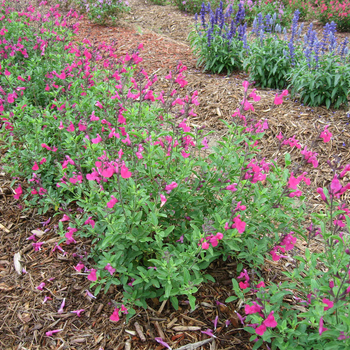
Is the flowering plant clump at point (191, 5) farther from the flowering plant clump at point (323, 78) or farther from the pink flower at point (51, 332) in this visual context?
the pink flower at point (51, 332)

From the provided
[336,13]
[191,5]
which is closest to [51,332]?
[191,5]

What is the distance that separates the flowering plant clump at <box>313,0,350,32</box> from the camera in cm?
1004

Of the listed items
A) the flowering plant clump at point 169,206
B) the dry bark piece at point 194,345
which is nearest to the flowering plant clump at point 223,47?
the flowering plant clump at point 169,206

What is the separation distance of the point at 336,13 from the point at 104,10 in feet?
23.5

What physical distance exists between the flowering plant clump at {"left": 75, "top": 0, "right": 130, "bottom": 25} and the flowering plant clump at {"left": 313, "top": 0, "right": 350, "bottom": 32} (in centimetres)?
629

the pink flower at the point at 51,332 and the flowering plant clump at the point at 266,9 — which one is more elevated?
the flowering plant clump at the point at 266,9

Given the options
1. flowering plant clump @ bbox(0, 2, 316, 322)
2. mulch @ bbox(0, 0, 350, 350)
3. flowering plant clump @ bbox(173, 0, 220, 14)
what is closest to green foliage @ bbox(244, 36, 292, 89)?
mulch @ bbox(0, 0, 350, 350)

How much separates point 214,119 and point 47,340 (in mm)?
3689

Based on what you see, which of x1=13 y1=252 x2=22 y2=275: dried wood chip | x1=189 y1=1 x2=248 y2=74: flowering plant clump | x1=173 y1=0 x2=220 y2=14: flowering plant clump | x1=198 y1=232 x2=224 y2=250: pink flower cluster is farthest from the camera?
x1=173 y1=0 x2=220 y2=14: flowering plant clump

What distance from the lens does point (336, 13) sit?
33.7 ft

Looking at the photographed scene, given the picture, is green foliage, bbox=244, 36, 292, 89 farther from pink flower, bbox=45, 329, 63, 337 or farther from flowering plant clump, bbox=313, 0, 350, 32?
flowering plant clump, bbox=313, 0, 350, 32

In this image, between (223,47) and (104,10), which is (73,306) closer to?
(223,47)

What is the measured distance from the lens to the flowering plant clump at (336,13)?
10039mm

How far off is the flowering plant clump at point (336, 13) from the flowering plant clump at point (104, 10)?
6.29m
